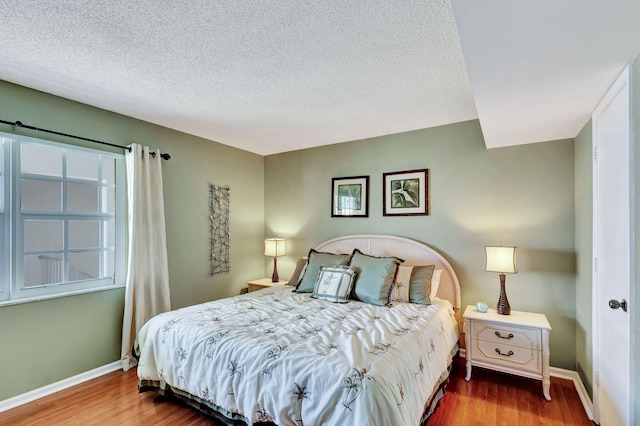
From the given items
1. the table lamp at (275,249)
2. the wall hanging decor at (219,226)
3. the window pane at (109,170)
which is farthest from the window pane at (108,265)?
the table lamp at (275,249)

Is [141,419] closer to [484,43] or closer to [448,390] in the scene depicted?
[448,390]

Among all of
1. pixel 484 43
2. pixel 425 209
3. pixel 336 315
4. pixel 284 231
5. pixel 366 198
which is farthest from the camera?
pixel 284 231

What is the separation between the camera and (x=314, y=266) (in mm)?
3418

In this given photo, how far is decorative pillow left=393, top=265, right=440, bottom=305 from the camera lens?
291cm

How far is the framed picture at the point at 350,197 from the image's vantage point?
3.92 metres

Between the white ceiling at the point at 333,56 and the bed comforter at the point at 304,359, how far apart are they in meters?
1.63

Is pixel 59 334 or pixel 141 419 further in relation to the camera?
pixel 59 334

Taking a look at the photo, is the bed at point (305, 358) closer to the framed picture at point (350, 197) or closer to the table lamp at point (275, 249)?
the framed picture at point (350, 197)

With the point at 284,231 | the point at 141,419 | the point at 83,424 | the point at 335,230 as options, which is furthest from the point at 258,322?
the point at 284,231

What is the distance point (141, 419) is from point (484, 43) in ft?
9.96

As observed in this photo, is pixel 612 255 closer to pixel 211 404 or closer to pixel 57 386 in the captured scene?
pixel 211 404

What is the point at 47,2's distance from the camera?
1.56 metres

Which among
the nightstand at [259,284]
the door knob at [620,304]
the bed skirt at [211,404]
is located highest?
the door knob at [620,304]

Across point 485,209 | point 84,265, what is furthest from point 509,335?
point 84,265
